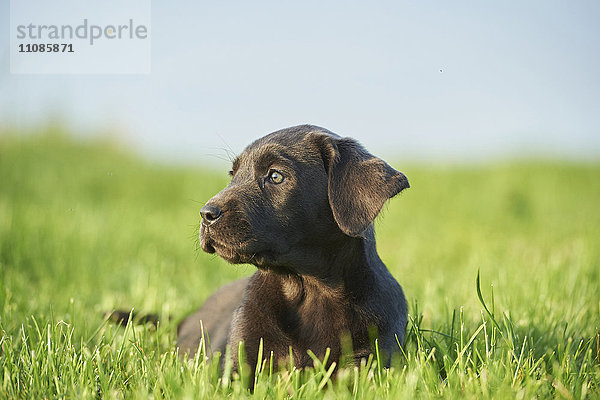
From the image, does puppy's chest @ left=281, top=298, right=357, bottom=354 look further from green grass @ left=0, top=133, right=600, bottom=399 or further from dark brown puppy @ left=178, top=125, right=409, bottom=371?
green grass @ left=0, top=133, right=600, bottom=399

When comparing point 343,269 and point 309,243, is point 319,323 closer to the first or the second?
point 343,269

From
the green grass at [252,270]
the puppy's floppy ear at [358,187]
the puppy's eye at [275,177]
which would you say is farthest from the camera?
the puppy's eye at [275,177]

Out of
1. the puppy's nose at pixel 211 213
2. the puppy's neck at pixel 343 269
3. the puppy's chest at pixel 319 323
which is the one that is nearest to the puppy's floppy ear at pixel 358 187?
the puppy's neck at pixel 343 269

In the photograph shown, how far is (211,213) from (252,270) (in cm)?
81

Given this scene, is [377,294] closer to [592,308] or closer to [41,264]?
[592,308]

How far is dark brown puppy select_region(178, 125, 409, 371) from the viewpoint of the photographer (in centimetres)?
281

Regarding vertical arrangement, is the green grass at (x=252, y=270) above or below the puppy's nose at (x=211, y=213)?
below

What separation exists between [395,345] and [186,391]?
3.68ft

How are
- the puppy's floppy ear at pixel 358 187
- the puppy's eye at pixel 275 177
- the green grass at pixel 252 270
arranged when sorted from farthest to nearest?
the puppy's eye at pixel 275 177
the puppy's floppy ear at pixel 358 187
the green grass at pixel 252 270

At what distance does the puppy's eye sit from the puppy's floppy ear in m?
0.24

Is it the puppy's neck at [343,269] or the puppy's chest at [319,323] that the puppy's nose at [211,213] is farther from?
the puppy's chest at [319,323]

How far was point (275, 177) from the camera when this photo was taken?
298cm

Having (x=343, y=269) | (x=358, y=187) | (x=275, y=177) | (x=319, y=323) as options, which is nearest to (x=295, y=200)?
(x=275, y=177)

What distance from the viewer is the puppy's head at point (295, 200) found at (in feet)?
9.17
